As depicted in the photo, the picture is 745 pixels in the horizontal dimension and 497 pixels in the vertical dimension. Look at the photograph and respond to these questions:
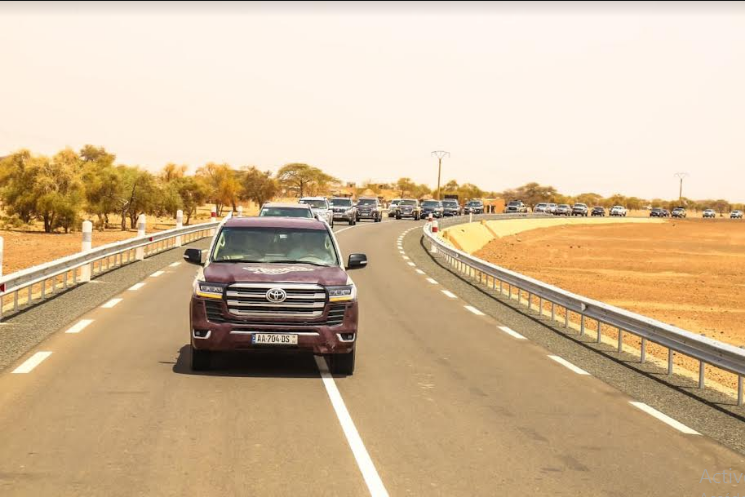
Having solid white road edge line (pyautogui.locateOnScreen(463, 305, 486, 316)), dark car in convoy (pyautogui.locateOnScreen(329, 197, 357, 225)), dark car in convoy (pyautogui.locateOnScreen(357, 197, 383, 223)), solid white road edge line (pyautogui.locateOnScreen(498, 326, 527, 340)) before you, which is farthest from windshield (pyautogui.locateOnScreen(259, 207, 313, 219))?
dark car in convoy (pyautogui.locateOnScreen(357, 197, 383, 223))

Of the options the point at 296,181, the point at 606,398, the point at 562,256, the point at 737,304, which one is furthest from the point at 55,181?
the point at 296,181

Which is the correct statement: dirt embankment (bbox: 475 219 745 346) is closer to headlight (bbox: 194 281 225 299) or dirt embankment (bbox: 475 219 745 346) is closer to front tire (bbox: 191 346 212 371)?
front tire (bbox: 191 346 212 371)

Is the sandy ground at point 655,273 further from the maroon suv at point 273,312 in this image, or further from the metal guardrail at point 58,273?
the metal guardrail at point 58,273

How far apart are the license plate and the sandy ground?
716cm

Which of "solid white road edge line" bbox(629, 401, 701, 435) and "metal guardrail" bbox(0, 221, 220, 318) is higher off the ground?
"metal guardrail" bbox(0, 221, 220, 318)

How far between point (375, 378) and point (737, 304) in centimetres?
1737

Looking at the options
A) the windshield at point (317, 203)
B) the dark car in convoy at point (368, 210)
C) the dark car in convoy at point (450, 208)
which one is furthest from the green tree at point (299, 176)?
the windshield at point (317, 203)

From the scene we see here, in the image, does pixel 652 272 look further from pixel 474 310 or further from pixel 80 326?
pixel 80 326

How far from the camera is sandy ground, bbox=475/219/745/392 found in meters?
20.1

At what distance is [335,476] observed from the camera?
591cm

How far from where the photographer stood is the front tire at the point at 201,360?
9.29m

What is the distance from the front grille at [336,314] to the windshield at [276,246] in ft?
3.20

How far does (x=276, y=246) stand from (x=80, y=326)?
12.2 feet

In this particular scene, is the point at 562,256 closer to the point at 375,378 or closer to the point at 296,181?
the point at 375,378
